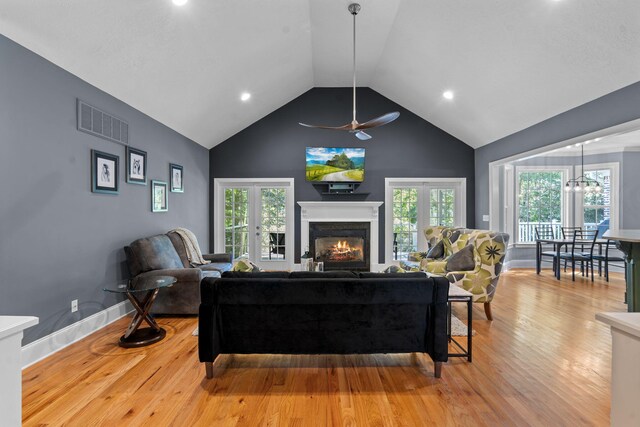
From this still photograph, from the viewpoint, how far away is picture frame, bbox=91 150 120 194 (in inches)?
137

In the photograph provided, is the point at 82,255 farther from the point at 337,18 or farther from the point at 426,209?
the point at 426,209

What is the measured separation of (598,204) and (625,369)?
8232 millimetres

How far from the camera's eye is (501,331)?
139 inches

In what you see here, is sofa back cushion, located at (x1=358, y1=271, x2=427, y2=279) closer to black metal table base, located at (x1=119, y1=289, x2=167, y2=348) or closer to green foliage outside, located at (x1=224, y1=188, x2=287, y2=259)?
black metal table base, located at (x1=119, y1=289, x2=167, y2=348)

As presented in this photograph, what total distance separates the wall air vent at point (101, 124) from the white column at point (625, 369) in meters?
4.26

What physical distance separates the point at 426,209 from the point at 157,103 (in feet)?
17.7

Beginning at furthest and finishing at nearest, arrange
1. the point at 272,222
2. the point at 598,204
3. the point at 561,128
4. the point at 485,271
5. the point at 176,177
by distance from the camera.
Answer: the point at 598,204, the point at 272,222, the point at 176,177, the point at 561,128, the point at 485,271

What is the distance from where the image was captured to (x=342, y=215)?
6.76 meters

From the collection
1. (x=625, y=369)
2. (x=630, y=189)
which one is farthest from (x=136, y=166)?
(x=630, y=189)

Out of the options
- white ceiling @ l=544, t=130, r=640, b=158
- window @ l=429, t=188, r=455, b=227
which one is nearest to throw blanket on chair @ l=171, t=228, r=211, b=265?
window @ l=429, t=188, r=455, b=227

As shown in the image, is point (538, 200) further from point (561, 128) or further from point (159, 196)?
point (159, 196)

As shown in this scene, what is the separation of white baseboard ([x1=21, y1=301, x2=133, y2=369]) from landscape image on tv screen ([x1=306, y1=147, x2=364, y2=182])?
4009mm

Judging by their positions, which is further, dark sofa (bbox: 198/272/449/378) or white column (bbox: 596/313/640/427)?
dark sofa (bbox: 198/272/449/378)

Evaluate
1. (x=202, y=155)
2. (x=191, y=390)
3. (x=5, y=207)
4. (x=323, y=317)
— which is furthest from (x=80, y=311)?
(x=202, y=155)
